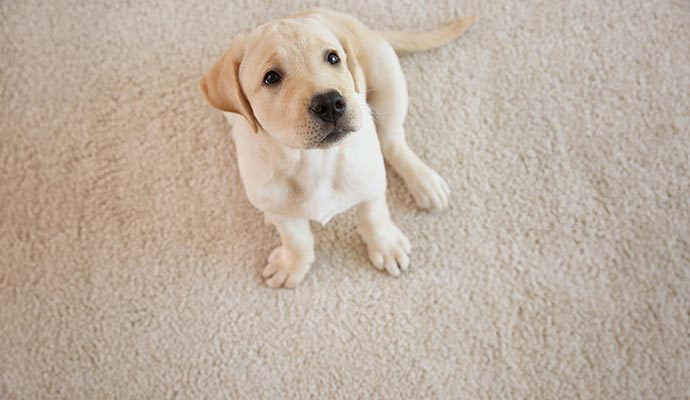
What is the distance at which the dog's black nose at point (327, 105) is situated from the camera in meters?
1.18

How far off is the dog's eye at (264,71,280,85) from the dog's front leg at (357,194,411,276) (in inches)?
26.8

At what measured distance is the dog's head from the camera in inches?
46.8

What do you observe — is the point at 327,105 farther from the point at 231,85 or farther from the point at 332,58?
the point at 231,85

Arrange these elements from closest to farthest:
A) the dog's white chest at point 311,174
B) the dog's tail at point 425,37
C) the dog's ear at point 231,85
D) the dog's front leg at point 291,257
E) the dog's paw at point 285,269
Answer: the dog's ear at point 231,85 → the dog's white chest at point 311,174 → the dog's front leg at point 291,257 → the dog's paw at point 285,269 → the dog's tail at point 425,37

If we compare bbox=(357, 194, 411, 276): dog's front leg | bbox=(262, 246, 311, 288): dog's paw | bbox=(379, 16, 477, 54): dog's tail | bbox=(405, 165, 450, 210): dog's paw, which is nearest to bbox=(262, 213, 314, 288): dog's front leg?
bbox=(262, 246, 311, 288): dog's paw

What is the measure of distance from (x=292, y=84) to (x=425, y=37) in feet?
3.28

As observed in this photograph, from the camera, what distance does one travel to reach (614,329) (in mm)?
A: 1810

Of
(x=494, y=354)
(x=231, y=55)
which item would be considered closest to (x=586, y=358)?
(x=494, y=354)

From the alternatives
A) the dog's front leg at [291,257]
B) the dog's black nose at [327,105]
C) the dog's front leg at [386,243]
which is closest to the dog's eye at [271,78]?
the dog's black nose at [327,105]

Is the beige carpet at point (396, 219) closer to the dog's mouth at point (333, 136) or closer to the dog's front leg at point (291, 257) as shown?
the dog's front leg at point (291, 257)

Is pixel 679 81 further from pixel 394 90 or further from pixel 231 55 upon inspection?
pixel 231 55

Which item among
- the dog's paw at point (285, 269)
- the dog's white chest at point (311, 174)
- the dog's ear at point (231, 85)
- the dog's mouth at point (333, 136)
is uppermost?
the dog's ear at point (231, 85)

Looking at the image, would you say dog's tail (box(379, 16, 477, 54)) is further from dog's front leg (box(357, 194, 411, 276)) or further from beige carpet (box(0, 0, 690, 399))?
dog's front leg (box(357, 194, 411, 276))

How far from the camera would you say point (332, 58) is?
1280mm
